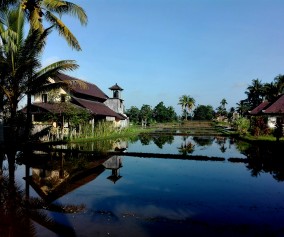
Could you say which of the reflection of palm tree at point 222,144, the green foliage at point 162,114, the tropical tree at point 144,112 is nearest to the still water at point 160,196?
the reflection of palm tree at point 222,144

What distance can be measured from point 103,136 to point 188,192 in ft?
67.8

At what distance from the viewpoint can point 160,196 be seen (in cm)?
914

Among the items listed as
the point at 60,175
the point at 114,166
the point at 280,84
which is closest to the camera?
the point at 60,175

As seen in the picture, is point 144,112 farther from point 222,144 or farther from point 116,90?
point 222,144

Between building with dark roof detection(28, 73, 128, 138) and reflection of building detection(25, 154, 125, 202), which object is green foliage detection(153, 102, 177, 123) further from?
reflection of building detection(25, 154, 125, 202)

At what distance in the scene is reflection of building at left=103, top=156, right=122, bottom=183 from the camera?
1176cm

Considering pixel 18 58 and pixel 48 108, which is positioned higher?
pixel 18 58

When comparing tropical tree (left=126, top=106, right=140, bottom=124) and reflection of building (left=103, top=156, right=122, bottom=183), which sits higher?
tropical tree (left=126, top=106, right=140, bottom=124)

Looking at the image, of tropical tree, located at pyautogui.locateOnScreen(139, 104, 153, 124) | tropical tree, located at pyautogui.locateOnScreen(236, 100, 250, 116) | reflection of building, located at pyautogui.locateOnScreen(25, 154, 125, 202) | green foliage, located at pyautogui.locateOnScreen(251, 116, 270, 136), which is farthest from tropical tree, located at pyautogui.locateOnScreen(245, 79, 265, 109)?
reflection of building, located at pyautogui.locateOnScreen(25, 154, 125, 202)

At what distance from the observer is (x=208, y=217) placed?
23.6 ft

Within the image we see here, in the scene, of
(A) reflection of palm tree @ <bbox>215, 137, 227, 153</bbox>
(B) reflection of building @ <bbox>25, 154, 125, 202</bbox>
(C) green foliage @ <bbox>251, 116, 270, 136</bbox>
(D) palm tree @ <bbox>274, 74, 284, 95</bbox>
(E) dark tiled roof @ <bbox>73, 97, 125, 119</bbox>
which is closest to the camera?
(B) reflection of building @ <bbox>25, 154, 125, 202</bbox>

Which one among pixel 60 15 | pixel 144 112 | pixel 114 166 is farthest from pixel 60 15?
pixel 144 112

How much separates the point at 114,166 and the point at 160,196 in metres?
5.52

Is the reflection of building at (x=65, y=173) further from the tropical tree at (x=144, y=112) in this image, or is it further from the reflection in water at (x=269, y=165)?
the tropical tree at (x=144, y=112)
